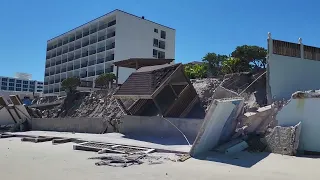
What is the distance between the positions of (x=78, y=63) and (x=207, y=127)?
211ft

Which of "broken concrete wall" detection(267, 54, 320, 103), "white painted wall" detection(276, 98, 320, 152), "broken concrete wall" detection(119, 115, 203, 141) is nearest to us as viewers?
"white painted wall" detection(276, 98, 320, 152)

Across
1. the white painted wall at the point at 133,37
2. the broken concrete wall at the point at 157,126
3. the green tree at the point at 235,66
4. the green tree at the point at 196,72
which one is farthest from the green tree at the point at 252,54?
the white painted wall at the point at 133,37

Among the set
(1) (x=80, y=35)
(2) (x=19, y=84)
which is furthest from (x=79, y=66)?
(2) (x=19, y=84)

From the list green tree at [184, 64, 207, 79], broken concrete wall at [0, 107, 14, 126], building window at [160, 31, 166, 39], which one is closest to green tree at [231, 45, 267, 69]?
green tree at [184, 64, 207, 79]

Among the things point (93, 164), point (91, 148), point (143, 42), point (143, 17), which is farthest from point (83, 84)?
point (93, 164)

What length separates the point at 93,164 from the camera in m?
9.83

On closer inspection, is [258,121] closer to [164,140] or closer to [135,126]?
[164,140]

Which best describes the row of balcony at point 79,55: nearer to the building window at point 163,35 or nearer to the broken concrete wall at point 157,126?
the building window at point 163,35

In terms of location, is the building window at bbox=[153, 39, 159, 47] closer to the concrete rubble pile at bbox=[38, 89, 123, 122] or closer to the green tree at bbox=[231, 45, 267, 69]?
the concrete rubble pile at bbox=[38, 89, 123, 122]

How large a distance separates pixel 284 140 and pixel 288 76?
21.8ft

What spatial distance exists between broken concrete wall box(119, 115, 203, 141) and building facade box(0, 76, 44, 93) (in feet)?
359

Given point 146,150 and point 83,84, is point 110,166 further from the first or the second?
point 83,84

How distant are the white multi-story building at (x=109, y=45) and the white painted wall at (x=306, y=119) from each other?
44.0m

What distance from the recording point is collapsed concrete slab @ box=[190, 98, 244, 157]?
11.0m
